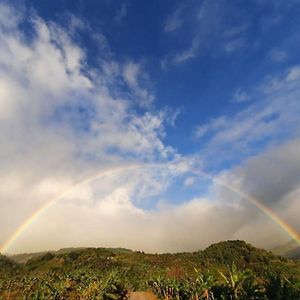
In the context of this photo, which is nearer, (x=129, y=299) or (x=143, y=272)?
(x=129, y=299)

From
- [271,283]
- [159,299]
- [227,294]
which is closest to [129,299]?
[159,299]

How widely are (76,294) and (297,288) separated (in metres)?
87.0

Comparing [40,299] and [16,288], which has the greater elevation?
[16,288]

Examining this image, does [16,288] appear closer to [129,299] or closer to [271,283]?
[129,299]

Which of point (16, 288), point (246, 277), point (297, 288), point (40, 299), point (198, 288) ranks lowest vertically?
point (297, 288)

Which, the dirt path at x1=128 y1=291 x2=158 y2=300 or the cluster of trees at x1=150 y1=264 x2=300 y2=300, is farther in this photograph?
the dirt path at x1=128 y1=291 x2=158 y2=300

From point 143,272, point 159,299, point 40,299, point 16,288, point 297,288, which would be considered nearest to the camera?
point 297,288

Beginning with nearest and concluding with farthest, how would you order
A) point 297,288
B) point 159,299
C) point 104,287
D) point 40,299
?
point 297,288 < point 40,299 < point 104,287 < point 159,299

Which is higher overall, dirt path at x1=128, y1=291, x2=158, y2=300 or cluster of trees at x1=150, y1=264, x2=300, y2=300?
dirt path at x1=128, y1=291, x2=158, y2=300

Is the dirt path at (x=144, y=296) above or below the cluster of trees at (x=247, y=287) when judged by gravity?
above

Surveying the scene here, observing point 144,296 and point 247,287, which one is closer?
point 247,287

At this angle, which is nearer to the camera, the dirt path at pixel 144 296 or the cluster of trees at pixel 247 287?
the cluster of trees at pixel 247 287

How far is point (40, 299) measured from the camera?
287 ft

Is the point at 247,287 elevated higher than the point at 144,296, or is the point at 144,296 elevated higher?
the point at 144,296
